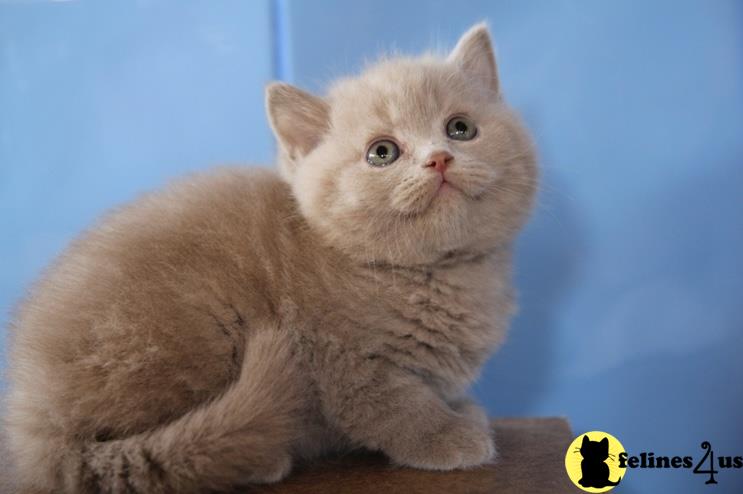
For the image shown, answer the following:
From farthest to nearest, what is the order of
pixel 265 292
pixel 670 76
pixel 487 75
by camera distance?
pixel 670 76 → pixel 487 75 → pixel 265 292

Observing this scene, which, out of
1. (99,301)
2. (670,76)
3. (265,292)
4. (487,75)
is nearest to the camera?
(99,301)

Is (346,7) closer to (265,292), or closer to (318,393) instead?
(265,292)

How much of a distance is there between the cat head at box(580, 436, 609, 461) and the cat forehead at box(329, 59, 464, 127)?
706mm

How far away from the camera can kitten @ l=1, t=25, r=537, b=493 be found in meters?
1.07

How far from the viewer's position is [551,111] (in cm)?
183

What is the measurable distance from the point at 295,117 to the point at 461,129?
352 mm

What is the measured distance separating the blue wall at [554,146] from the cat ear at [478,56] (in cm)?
34

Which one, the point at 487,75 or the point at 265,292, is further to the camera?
the point at 487,75

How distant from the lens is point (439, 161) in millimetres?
1208

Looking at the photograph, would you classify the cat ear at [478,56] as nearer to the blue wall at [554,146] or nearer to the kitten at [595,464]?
the blue wall at [554,146]

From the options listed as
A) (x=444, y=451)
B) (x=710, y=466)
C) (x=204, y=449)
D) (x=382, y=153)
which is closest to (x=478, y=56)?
(x=382, y=153)

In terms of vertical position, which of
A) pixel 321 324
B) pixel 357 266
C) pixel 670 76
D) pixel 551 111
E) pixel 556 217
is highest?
pixel 670 76

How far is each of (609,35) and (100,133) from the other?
4.61ft

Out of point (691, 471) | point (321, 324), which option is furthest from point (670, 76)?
point (321, 324)
